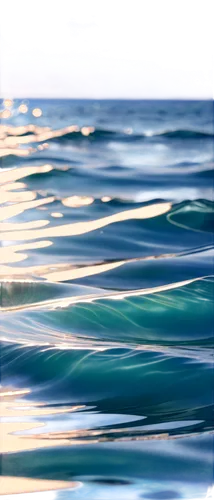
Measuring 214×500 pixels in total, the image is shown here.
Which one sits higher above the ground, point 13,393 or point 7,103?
point 7,103

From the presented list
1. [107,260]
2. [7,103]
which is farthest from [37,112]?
[107,260]

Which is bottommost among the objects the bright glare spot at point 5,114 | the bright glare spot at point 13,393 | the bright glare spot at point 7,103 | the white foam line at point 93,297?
the bright glare spot at point 13,393

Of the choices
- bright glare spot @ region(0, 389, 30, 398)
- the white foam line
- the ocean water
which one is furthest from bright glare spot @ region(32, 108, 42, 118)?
bright glare spot @ region(0, 389, 30, 398)

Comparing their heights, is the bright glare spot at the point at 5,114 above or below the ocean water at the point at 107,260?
above

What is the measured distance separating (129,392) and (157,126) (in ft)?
2.00

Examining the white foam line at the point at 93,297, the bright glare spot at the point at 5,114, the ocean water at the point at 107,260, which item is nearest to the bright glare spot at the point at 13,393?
the ocean water at the point at 107,260

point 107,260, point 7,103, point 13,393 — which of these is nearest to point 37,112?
point 7,103

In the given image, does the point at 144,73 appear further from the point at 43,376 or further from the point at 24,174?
the point at 43,376

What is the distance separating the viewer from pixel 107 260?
5.71 feet

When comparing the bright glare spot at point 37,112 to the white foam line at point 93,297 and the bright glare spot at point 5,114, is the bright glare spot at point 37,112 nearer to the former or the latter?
the bright glare spot at point 5,114

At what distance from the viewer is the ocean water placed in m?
1.71

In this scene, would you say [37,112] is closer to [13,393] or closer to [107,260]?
[107,260]

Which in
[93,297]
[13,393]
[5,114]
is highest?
[5,114]

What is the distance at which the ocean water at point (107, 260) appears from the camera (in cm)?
171
